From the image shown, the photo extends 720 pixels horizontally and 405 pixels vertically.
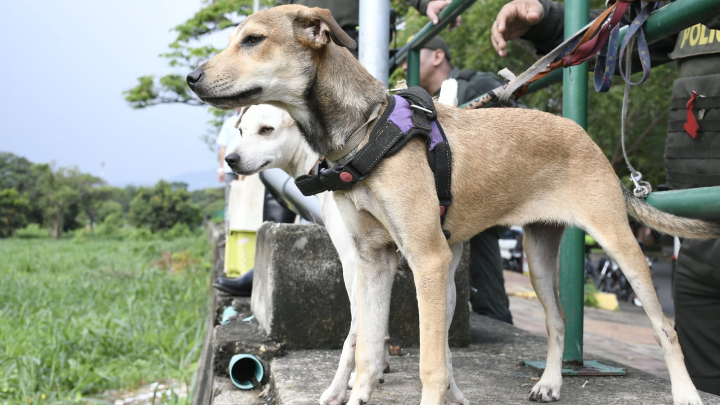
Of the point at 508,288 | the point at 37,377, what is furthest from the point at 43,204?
the point at 37,377

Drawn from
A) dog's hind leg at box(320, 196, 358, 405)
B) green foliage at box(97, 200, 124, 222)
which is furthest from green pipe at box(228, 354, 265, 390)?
green foliage at box(97, 200, 124, 222)

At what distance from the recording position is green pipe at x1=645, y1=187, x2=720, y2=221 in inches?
85.6

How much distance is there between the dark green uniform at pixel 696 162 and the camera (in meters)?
2.93

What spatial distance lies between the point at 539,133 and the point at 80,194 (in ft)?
106

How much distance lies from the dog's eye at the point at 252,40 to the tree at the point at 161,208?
2336cm

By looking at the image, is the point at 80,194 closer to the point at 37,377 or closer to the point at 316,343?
the point at 37,377

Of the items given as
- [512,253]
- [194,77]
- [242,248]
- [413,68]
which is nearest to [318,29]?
[194,77]

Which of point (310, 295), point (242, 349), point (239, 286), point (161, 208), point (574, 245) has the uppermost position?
point (161, 208)

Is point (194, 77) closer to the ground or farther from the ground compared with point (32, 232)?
farther from the ground

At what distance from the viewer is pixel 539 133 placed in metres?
2.52

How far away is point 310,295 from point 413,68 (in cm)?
194

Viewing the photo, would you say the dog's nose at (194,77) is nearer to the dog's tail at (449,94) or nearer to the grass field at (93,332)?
the dog's tail at (449,94)

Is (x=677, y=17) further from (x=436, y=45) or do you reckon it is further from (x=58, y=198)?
(x=58, y=198)

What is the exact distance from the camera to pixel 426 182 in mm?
2221
